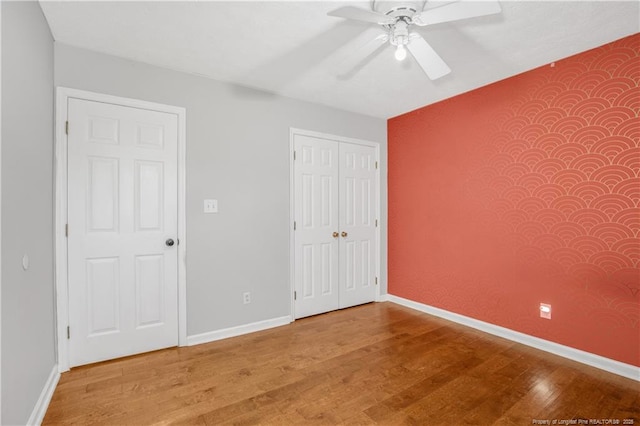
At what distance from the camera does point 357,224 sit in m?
3.93

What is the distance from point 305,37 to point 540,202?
2.44 meters

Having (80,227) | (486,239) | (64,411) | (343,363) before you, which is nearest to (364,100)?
(486,239)

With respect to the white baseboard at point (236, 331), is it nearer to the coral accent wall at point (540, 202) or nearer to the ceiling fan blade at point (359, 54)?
the coral accent wall at point (540, 202)

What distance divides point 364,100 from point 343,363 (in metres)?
2.74

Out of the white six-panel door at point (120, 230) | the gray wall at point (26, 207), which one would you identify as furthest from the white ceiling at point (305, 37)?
the white six-panel door at point (120, 230)

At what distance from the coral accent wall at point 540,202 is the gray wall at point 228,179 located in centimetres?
170

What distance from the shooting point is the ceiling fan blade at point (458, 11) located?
1.44m

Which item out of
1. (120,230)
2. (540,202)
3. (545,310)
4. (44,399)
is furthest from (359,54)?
(44,399)

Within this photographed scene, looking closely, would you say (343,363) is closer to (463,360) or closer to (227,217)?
(463,360)

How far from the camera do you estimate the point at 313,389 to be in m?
2.06

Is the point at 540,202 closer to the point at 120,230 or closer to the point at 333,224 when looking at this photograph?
the point at 333,224

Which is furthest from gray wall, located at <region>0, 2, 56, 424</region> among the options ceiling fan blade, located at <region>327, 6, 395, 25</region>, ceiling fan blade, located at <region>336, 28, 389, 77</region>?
ceiling fan blade, located at <region>336, 28, 389, 77</region>

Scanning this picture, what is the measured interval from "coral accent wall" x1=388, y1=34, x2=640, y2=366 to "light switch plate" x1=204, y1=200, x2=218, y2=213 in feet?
7.88

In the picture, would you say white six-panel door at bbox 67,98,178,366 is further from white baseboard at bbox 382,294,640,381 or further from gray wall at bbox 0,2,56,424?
white baseboard at bbox 382,294,640,381
